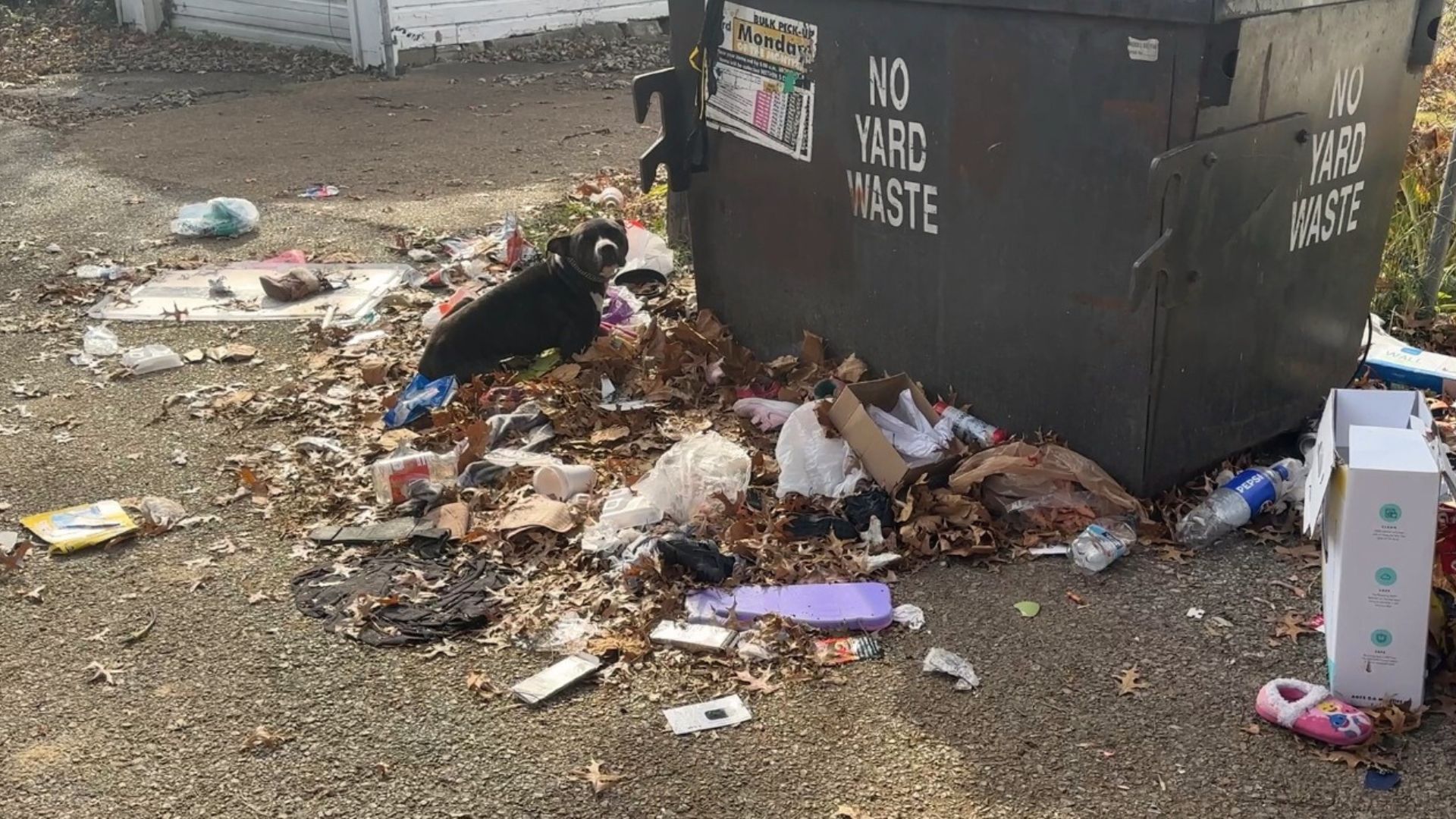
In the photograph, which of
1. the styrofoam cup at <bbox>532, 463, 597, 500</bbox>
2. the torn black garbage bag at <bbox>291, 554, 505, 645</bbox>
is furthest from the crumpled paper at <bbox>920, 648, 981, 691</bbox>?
the styrofoam cup at <bbox>532, 463, 597, 500</bbox>

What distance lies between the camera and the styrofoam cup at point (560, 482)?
4.38 m

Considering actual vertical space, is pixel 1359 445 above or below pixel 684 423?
above

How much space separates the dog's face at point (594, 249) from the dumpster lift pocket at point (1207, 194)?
7.90 feet

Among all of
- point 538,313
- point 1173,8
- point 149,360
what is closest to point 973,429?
point 1173,8

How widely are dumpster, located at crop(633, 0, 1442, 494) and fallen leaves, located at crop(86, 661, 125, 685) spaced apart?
2.66 metres

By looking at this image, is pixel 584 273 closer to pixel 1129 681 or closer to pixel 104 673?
pixel 104 673

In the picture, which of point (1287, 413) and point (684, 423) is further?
point (684, 423)

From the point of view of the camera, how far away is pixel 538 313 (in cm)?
546

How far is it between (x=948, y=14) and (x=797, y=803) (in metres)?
2.40

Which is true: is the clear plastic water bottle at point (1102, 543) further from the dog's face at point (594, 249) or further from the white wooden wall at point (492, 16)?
the white wooden wall at point (492, 16)

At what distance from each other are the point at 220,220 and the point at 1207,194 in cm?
595

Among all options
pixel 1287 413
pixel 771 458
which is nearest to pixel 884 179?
pixel 771 458

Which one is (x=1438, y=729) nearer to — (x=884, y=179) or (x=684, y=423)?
(x=884, y=179)

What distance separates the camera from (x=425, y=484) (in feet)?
14.4
